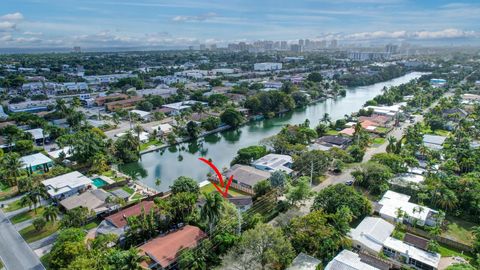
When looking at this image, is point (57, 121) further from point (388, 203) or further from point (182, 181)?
point (388, 203)

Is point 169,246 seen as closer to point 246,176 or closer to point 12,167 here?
point 246,176

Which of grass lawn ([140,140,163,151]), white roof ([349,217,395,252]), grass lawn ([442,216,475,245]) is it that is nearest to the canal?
grass lawn ([140,140,163,151])

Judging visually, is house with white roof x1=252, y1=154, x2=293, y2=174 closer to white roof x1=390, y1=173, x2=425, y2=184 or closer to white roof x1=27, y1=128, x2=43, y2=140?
white roof x1=390, y1=173, x2=425, y2=184

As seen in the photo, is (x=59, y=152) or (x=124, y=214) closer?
(x=124, y=214)

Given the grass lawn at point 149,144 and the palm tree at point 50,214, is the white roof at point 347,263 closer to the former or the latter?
the palm tree at point 50,214

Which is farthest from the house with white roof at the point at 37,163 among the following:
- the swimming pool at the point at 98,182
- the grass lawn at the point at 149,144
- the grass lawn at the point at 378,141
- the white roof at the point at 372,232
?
the grass lawn at the point at 378,141

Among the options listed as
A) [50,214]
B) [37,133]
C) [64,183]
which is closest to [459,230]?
[50,214]
